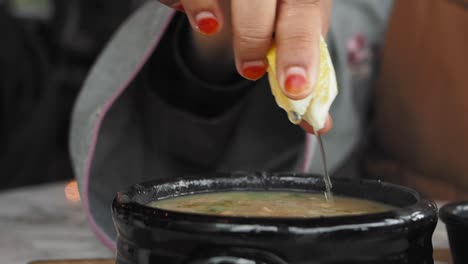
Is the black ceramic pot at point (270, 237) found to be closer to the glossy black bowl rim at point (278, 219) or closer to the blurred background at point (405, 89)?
the glossy black bowl rim at point (278, 219)

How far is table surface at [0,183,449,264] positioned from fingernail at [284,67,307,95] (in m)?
0.33

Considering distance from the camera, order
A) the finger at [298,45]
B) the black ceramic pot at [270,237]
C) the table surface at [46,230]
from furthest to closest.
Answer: the table surface at [46,230], the finger at [298,45], the black ceramic pot at [270,237]

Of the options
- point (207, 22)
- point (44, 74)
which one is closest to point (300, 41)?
point (207, 22)

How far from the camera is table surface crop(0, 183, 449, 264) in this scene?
1049 millimetres

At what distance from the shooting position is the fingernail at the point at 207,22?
0.81 m

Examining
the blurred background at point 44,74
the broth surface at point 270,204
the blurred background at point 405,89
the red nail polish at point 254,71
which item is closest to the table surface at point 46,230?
the broth surface at point 270,204

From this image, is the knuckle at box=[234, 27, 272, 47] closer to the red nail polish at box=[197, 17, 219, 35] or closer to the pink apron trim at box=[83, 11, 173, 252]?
the red nail polish at box=[197, 17, 219, 35]

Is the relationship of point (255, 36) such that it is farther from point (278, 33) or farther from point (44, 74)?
point (44, 74)

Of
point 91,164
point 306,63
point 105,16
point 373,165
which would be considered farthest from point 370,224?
point 105,16

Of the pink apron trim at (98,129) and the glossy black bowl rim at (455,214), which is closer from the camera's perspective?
the glossy black bowl rim at (455,214)

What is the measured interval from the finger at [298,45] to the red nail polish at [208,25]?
0.25 feet

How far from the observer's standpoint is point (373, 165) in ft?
6.07

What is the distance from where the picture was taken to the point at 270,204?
2.49ft

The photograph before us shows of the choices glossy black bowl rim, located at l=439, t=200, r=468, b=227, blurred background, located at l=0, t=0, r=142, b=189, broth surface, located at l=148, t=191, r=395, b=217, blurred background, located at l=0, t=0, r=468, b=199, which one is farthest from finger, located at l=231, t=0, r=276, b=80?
blurred background, located at l=0, t=0, r=142, b=189
